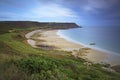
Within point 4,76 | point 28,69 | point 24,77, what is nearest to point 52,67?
point 28,69

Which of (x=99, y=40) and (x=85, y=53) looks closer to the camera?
(x=85, y=53)

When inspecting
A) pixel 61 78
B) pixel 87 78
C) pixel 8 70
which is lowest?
pixel 87 78

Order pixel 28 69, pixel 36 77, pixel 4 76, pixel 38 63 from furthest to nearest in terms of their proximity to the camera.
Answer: pixel 38 63
pixel 28 69
pixel 36 77
pixel 4 76

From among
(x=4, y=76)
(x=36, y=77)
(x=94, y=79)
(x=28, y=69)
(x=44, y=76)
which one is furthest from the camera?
(x=94, y=79)

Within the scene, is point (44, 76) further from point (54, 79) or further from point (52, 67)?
point (52, 67)

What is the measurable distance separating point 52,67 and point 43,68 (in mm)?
444

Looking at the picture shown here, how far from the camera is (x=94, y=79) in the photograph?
6.27 meters

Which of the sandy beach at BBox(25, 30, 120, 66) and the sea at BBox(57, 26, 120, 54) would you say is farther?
the sea at BBox(57, 26, 120, 54)

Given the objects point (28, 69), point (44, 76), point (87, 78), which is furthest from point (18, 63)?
point (87, 78)

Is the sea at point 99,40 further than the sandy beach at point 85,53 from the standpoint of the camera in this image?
Yes

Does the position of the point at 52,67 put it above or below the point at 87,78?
above

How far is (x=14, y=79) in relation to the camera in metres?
3.76

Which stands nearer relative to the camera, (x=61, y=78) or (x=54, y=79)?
(x=54, y=79)

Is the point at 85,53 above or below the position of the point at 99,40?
above
